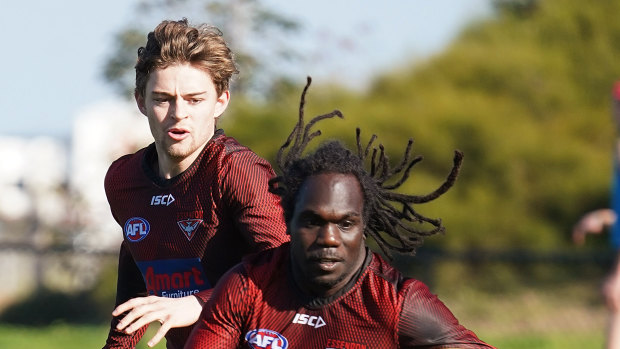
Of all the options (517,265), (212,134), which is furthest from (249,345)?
(517,265)

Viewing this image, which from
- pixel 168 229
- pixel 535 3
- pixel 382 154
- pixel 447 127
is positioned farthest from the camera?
pixel 535 3

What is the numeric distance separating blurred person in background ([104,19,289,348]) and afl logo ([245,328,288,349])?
1.68 feet

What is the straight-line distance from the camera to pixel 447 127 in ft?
48.3

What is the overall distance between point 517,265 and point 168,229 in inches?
394

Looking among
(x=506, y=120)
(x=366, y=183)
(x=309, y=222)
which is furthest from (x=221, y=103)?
(x=506, y=120)

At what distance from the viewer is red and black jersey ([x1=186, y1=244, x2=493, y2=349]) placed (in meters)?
3.51

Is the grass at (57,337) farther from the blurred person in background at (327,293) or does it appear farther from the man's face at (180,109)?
the blurred person in background at (327,293)

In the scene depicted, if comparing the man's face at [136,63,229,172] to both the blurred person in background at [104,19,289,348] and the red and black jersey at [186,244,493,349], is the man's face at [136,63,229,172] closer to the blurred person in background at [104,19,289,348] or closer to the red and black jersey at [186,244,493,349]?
the blurred person in background at [104,19,289,348]

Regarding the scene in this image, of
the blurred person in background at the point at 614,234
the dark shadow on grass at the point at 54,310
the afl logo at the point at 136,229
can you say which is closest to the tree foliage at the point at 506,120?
the dark shadow on grass at the point at 54,310

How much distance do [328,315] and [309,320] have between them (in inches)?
2.5

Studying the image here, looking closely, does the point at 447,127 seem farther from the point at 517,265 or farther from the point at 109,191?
the point at 109,191

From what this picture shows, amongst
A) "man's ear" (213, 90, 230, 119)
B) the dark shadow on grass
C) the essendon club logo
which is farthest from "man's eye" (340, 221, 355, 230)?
the dark shadow on grass

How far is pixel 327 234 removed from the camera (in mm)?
3459

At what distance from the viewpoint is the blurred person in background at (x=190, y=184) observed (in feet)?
13.7
